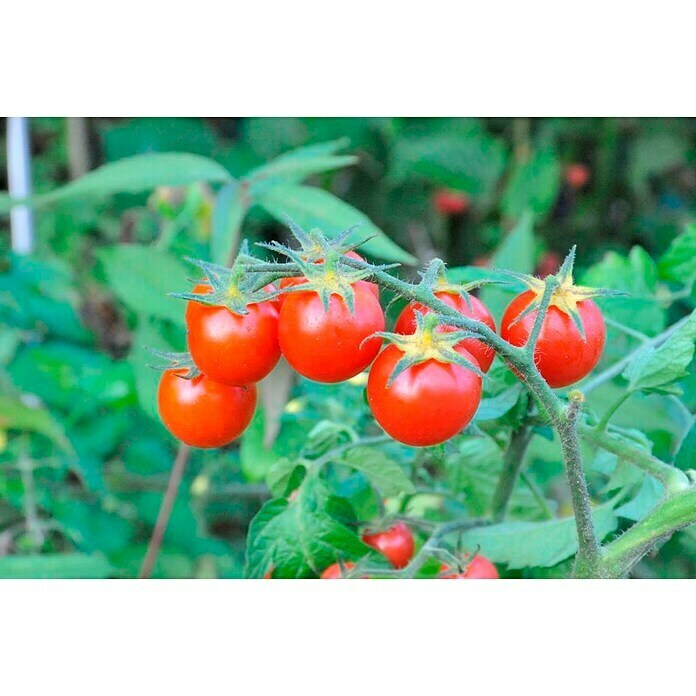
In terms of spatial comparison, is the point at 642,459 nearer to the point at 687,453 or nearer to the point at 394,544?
the point at 687,453

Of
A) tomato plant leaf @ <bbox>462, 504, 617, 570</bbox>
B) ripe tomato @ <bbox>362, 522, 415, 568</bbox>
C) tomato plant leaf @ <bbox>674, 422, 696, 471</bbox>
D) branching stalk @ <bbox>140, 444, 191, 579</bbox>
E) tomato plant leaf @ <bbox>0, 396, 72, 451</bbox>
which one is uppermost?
tomato plant leaf @ <bbox>674, 422, 696, 471</bbox>

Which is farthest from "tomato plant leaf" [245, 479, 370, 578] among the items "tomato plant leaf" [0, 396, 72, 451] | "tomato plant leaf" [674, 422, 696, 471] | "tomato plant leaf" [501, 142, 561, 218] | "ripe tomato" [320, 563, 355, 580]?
"tomato plant leaf" [501, 142, 561, 218]

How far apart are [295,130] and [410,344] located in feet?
4.73

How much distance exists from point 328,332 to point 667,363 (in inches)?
8.4

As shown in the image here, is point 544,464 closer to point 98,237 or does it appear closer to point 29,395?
point 29,395

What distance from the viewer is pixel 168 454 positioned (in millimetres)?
1146

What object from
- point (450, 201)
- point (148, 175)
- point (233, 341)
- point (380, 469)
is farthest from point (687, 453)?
point (450, 201)

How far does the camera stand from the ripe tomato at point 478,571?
0.57 meters

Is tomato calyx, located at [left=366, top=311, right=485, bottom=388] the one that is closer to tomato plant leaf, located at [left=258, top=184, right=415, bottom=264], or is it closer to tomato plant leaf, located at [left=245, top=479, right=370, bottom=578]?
tomato plant leaf, located at [left=245, top=479, right=370, bottom=578]

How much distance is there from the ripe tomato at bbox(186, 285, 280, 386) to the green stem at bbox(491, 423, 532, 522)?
0.57ft

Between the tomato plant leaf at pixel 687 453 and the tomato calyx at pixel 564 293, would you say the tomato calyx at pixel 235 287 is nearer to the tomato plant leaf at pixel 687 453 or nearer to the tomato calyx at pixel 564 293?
the tomato calyx at pixel 564 293

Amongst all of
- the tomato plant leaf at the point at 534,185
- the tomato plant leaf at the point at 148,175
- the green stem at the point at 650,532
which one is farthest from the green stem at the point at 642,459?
the tomato plant leaf at the point at 534,185

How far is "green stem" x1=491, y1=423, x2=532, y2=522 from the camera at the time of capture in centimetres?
58

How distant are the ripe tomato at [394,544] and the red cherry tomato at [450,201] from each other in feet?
4.46
